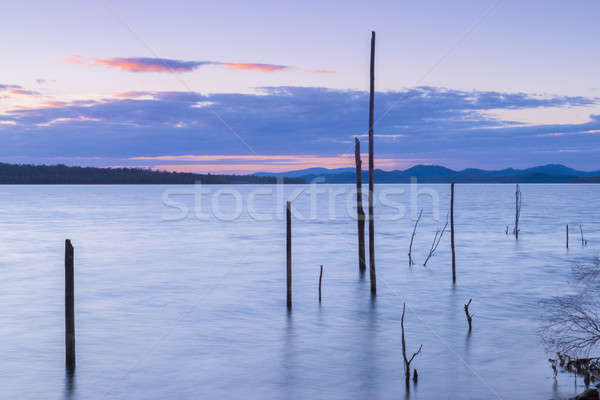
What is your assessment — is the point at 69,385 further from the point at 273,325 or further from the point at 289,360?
the point at 273,325

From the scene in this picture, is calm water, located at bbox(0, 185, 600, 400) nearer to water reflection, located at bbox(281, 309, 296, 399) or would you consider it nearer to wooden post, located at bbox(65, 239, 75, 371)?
water reflection, located at bbox(281, 309, 296, 399)

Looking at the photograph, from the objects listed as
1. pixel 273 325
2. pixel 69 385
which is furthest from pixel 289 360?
pixel 69 385

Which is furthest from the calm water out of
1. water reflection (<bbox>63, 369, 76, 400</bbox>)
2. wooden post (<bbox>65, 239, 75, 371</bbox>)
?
wooden post (<bbox>65, 239, 75, 371</bbox>)

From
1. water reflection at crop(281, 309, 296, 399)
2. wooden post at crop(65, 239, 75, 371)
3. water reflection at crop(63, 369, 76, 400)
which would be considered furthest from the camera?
water reflection at crop(281, 309, 296, 399)

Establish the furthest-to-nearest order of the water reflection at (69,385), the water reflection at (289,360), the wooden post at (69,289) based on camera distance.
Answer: the water reflection at (289,360), the water reflection at (69,385), the wooden post at (69,289)

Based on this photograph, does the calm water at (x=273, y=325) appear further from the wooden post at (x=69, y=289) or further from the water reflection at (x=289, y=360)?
the wooden post at (x=69, y=289)

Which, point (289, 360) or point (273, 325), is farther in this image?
point (273, 325)

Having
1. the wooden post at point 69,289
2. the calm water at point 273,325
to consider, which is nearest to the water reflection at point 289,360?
the calm water at point 273,325

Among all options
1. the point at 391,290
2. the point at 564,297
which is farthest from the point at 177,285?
the point at 564,297

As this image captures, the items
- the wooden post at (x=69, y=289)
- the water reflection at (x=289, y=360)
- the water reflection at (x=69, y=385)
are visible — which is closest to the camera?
the wooden post at (x=69, y=289)

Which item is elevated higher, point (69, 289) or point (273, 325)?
point (69, 289)

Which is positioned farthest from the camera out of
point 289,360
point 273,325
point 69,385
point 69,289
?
point 273,325

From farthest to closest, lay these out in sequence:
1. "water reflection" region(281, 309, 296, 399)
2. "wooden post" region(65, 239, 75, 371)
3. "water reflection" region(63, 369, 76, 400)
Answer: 1. "water reflection" region(281, 309, 296, 399)
2. "water reflection" region(63, 369, 76, 400)
3. "wooden post" region(65, 239, 75, 371)

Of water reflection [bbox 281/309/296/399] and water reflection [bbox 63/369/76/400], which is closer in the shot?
water reflection [bbox 63/369/76/400]
